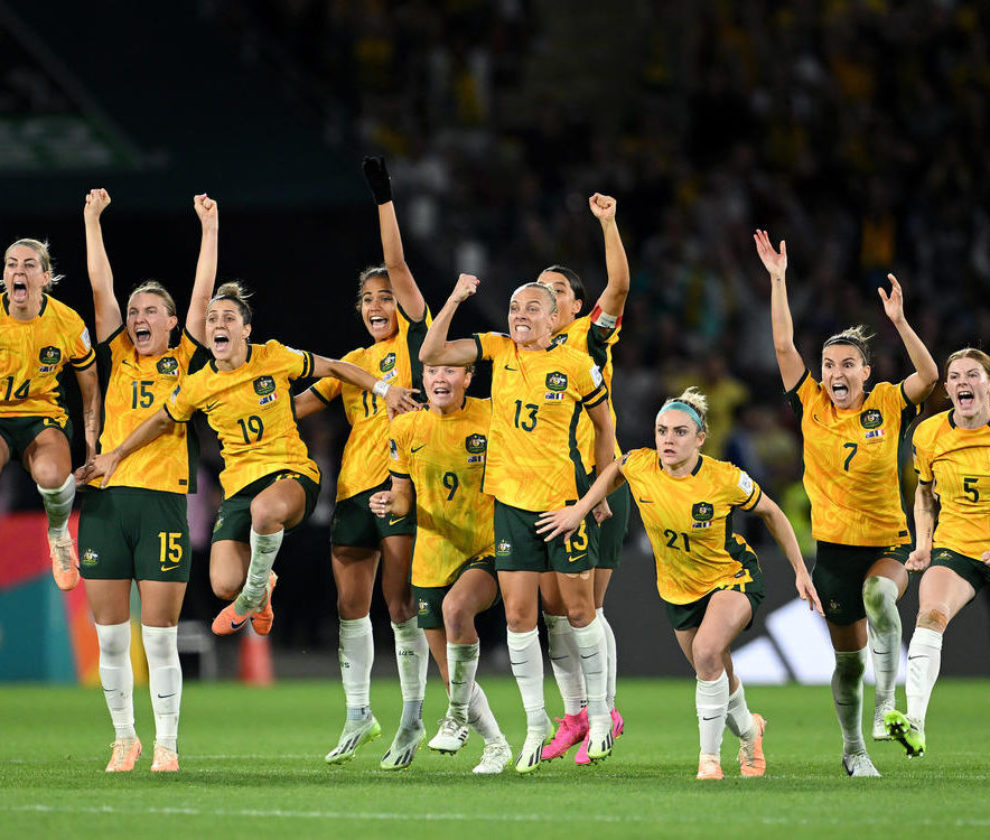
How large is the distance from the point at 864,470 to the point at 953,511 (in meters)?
0.60

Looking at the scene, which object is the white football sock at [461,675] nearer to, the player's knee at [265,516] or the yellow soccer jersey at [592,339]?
the player's knee at [265,516]

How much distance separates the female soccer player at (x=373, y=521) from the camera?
10812mm

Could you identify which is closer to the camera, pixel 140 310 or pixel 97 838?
pixel 97 838

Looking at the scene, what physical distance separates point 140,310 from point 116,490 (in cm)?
112

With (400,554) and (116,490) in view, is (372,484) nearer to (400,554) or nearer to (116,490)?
(400,554)

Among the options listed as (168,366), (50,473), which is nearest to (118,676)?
(50,473)

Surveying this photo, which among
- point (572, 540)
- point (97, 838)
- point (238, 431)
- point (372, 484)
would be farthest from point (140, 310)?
point (97, 838)

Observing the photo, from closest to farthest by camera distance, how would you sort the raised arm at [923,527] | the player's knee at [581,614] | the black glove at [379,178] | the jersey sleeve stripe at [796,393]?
the player's knee at [581,614] → the raised arm at [923,527] → the jersey sleeve stripe at [796,393] → the black glove at [379,178]

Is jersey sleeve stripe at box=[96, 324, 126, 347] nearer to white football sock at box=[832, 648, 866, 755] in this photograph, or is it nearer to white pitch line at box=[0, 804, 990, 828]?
white pitch line at box=[0, 804, 990, 828]

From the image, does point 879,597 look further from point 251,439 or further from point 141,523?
point 141,523

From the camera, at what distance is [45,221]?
19.1 meters

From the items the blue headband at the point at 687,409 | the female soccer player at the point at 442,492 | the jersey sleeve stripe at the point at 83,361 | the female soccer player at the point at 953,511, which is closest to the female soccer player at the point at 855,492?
the female soccer player at the point at 953,511

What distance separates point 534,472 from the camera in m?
10.0

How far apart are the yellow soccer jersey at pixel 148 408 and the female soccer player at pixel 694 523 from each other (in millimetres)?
2253
